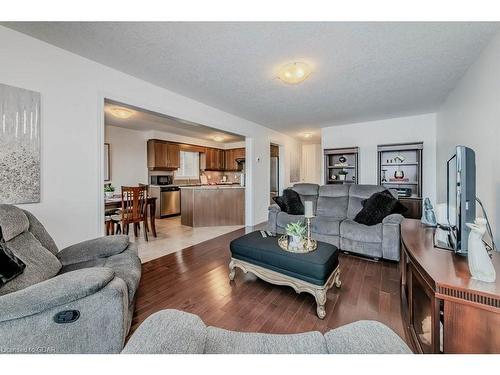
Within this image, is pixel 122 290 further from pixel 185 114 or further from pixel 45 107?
pixel 185 114

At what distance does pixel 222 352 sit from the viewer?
85 centimetres

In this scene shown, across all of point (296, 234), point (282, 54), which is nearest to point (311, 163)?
point (282, 54)

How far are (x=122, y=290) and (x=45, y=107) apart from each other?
2.00 metres

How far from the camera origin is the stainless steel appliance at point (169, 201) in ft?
19.4

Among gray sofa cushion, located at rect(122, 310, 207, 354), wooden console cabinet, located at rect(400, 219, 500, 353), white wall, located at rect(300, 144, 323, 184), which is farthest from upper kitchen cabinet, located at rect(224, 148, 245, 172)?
gray sofa cushion, located at rect(122, 310, 207, 354)

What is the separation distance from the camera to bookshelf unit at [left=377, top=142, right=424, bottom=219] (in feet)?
14.0

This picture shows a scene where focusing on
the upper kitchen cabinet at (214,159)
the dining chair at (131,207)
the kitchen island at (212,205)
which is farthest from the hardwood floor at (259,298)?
the upper kitchen cabinet at (214,159)

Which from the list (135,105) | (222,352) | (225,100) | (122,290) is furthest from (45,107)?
(222,352)

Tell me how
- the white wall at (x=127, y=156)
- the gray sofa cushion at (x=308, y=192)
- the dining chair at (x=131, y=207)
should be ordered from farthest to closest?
the white wall at (x=127, y=156) < the gray sofa cushion at (x=308, y=192) < the dining chair at (x=131, y=207)

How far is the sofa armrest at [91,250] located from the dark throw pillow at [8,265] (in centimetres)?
43

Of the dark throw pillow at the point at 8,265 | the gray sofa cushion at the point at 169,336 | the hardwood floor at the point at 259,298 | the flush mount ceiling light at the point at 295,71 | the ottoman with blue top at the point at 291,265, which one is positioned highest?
the flush mount ceiling light at the point at 295,71

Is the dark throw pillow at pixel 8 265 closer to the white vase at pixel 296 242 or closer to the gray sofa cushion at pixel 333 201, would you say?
the white vase at pixel 296 242
